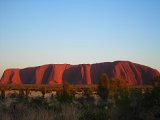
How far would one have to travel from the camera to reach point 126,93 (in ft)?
35.8

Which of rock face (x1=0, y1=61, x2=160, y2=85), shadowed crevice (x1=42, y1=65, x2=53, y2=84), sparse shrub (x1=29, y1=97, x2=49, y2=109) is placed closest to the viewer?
sparse shrub (x1=29, y1=97, x2=49, y2=109)

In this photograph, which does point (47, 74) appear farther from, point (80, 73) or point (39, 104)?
point (39, 104)

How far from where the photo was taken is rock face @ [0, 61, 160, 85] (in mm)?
134250

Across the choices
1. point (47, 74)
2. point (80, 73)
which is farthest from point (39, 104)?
point (47, 74)

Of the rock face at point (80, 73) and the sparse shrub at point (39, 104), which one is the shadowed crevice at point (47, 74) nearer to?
the rock face at point (80, 73)

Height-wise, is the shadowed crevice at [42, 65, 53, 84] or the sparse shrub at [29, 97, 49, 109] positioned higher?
the sparse shrub at [29, 97, 49, 109]

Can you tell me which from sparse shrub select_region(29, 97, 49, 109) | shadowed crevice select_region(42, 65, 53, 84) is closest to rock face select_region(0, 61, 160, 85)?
shadowed crevice select_region(42, 65, 53, 84)

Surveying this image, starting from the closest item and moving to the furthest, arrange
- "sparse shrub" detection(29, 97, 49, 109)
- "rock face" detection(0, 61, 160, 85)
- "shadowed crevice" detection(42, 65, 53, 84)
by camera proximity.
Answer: "sparse shrub" detection(29, 97, 49, 109) → "rock face" detection(0, 61, 160, 85) → "shadowed crevice" detection(42, 65, 53, 84)

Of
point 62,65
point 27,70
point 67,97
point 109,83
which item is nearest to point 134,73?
point 62,65

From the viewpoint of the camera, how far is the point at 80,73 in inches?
5576

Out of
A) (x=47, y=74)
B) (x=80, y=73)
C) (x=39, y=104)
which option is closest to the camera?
(x=39, y=104)

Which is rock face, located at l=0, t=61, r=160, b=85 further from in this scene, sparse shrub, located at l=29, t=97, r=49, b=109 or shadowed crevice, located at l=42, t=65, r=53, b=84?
sparse shrub, located at l=29, t=97, r=49, b=109

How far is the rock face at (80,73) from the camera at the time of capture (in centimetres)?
13425

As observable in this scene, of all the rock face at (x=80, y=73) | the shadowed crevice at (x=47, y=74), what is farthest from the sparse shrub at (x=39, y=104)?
the shadowed crevice at (x=47, y=74)
